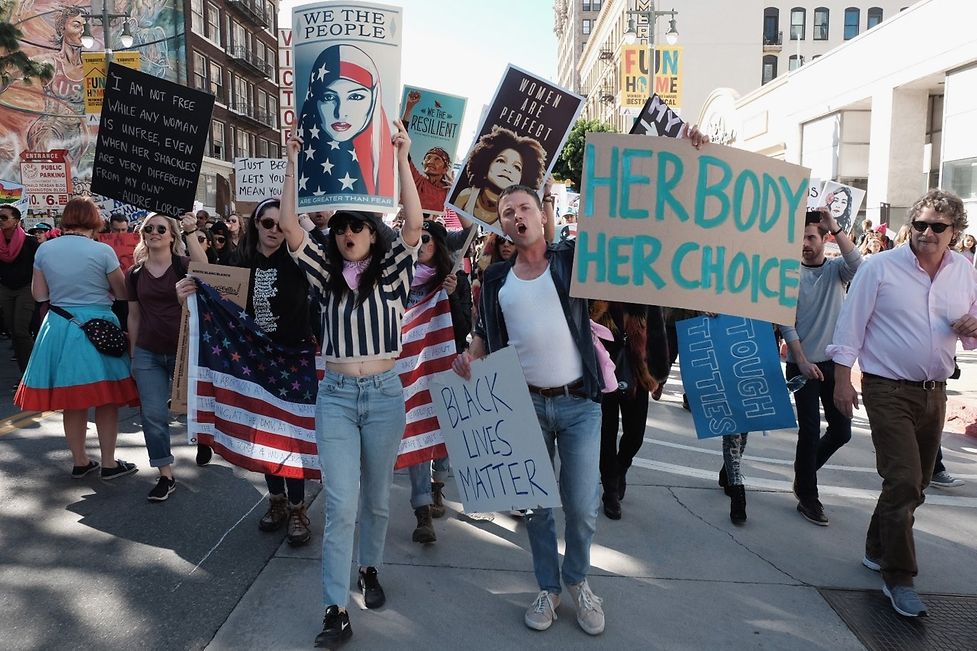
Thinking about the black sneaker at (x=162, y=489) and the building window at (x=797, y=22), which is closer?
the black sneaker at (x=162, y=489)

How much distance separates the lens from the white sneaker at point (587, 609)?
3.47m

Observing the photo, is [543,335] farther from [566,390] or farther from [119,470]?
[119,470]

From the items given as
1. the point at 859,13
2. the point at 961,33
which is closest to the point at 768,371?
the point at 961,33

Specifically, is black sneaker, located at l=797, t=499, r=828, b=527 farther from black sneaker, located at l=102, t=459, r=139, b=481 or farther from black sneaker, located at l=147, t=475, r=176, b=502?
black sneaker, located at l=102, t=459, r=139, b=481

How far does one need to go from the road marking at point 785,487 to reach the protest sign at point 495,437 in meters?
2.78

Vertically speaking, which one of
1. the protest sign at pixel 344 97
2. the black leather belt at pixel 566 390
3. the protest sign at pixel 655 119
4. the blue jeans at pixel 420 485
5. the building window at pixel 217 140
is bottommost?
the blue jeans at pixel 420 485

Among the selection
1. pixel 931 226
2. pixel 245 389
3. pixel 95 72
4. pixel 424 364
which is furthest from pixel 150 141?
pixel 95 72

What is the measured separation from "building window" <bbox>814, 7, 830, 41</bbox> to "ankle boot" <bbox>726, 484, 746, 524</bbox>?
196ft

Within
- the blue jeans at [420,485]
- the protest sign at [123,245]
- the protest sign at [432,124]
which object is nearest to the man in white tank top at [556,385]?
the blue jeans at [420,485]

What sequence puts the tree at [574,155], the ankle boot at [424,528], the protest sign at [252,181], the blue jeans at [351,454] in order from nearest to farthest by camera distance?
the blue jeans at [351,454] < the ankle boot at [424,528] < the protest sign at [252,181] < the tree at [574,155]

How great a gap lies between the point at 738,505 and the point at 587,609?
1825 mm

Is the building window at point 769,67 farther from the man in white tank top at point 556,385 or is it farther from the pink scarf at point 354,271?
the pink scarf at point 354,271

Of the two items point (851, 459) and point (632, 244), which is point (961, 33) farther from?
point (632, 244)

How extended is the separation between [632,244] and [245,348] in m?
2.42
